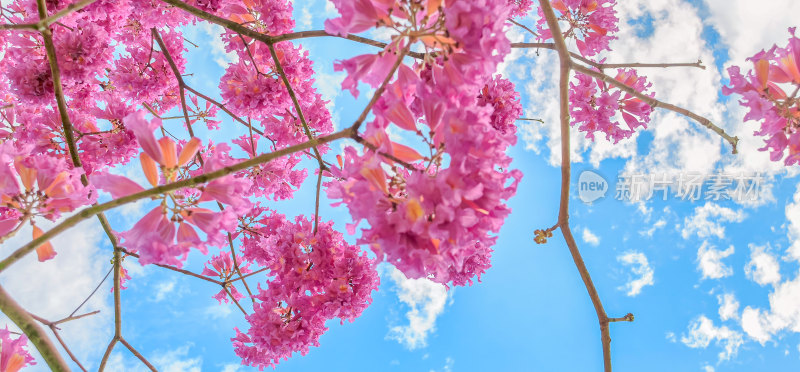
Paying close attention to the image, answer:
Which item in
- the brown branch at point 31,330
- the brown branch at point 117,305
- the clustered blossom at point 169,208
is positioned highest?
the brown branch at point 117,305

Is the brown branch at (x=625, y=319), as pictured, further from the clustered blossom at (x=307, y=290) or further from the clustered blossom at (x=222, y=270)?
the clustered blossom at (x=222, y=270)

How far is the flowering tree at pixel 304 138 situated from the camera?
1.62 metres

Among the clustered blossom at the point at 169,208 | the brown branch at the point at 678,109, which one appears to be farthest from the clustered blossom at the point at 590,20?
the clustered blossom at the point at 169,208

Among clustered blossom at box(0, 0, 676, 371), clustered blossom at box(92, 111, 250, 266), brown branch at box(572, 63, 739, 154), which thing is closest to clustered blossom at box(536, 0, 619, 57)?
clustered blossom at box(0, 0, 676, 371)

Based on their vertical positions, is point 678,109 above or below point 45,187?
above

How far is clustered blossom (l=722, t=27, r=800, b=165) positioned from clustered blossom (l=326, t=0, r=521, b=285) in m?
1.49

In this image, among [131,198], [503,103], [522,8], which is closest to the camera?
[131,198]

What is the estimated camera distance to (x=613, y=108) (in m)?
4.29

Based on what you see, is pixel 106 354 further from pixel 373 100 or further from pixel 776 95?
pixel 776 95

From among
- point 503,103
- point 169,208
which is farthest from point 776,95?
point 169,208

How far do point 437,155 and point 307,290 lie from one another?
2238mm

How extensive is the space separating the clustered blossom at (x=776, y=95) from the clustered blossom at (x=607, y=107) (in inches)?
69.0

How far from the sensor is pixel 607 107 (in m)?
4.32

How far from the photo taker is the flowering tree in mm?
1619
